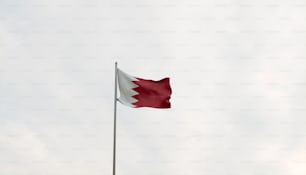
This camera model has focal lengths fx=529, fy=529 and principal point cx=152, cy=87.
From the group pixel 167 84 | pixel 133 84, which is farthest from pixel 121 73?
pixel 167 84

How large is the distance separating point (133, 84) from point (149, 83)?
0.93 m

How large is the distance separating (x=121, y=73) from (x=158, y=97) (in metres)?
2.10

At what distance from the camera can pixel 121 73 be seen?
25.1 metres

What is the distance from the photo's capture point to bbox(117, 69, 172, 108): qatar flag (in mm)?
24953

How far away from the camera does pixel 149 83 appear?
1005 inches

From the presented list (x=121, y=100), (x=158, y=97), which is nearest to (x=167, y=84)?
(x=158, y=97)

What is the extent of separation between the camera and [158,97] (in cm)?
2527

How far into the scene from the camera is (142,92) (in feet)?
81.8

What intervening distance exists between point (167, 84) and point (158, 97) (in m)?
0.83

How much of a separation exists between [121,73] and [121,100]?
4.19ft

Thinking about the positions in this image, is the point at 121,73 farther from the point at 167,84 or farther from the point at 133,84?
the point at 167,84

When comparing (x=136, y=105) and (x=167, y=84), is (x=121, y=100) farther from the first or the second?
(x=167, y=84)

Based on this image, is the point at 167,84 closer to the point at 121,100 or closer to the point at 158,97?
the point at 158,97

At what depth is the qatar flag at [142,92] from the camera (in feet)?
81.9
